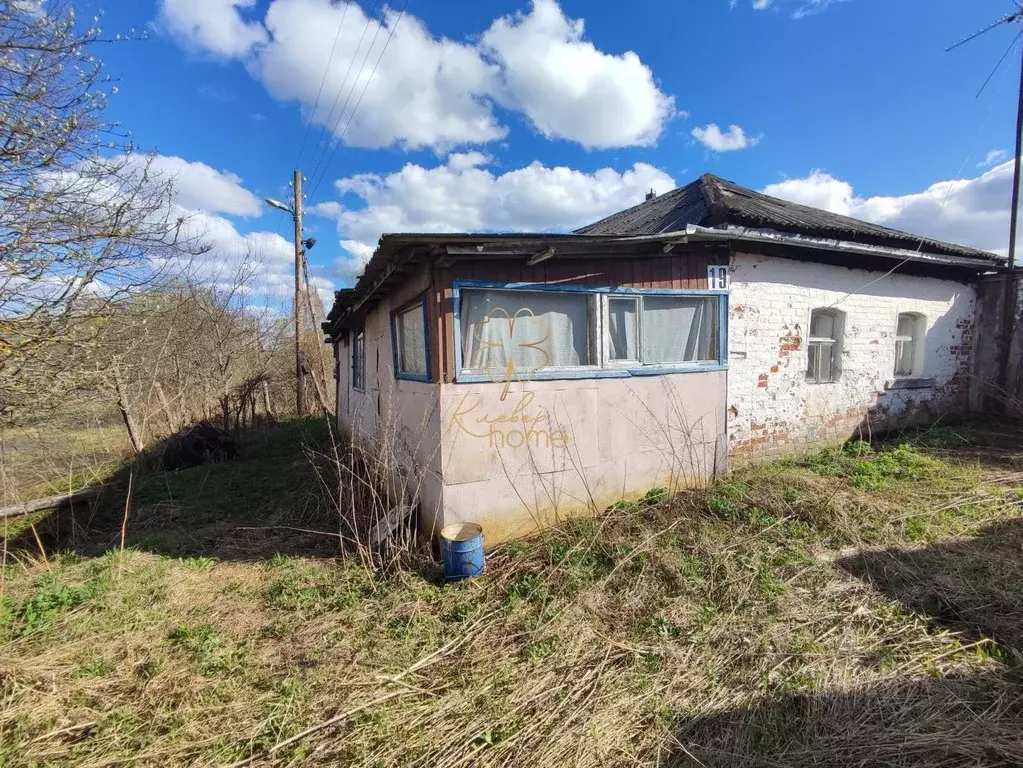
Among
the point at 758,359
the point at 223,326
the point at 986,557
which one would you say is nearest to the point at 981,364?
the point at 758,359

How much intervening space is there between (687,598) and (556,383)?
85.0 inches

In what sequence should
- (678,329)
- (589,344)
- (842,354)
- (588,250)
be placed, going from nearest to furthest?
(588,250) < (589,344) < (678,329) < (842,354)

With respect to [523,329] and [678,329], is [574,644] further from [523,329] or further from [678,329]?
[678,329]

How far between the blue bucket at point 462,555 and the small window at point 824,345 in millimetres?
5599

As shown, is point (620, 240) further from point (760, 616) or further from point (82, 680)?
point (82, 680)

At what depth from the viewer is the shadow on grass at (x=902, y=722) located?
2.19 metres

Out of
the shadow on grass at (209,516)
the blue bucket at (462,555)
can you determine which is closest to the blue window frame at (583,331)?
the blue bucket at (462,555)

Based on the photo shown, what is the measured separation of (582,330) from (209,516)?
18.7 feet

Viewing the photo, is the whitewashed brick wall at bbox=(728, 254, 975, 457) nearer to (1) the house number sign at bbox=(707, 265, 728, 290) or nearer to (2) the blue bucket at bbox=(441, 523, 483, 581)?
(1) the house number sign at bbox=(707, 265, 728, 290)

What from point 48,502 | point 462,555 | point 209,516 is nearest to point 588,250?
point 462,555

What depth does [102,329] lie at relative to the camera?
523 cm

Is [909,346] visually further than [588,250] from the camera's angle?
Yes

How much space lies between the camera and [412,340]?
499 centimetres

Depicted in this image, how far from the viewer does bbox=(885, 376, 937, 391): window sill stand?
23.9 feet
